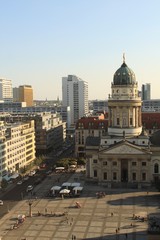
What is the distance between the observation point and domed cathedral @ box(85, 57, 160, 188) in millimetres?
127750

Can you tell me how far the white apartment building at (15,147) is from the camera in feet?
431

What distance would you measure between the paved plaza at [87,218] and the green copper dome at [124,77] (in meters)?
41.2

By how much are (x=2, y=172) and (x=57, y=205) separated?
32.4m

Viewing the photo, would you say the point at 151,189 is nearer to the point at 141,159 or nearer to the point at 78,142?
the point at 141,159

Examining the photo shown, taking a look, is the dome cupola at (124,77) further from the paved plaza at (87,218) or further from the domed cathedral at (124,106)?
the paved plaza at (87,218)

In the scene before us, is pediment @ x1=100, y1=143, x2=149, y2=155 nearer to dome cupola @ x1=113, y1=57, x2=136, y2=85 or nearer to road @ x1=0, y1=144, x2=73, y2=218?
road @ x1=0, y1=144, x2=73, y2=218

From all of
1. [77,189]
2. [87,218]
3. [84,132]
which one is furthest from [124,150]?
[84,132]

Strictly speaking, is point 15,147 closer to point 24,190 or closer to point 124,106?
point 24,190

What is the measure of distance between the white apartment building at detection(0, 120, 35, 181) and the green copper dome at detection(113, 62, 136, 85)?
41.0 m

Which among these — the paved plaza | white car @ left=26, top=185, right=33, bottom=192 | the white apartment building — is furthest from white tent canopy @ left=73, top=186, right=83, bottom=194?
the white apartment building

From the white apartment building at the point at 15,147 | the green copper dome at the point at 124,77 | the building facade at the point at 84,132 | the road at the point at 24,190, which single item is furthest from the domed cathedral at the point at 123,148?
the building facade at the point at 84,132

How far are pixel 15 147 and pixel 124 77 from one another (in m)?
46.8

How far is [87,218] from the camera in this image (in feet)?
303

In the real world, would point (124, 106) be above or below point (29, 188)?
above
